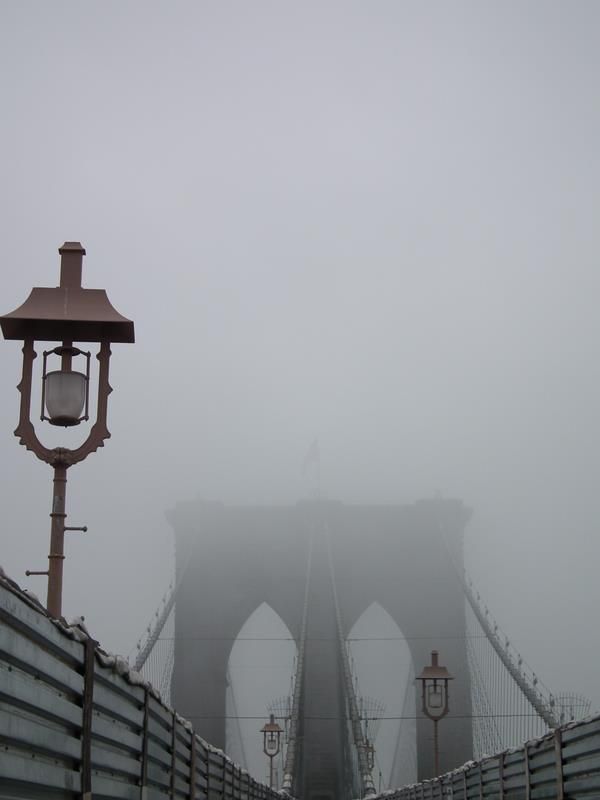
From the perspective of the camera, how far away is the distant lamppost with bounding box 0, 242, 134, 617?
584cm

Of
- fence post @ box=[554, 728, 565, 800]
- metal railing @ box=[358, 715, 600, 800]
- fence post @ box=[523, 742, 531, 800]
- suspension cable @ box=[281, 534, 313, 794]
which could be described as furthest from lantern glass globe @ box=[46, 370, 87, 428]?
suspension cable @ box=[281, 534, 313, 794]

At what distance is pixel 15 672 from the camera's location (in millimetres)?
3172

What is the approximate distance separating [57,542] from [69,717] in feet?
6.64

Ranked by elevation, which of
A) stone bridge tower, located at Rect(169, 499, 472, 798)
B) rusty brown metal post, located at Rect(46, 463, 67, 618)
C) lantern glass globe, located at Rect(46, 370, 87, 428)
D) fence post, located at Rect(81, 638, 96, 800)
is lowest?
fence post, located at Rect(81, 638, 96, 800)

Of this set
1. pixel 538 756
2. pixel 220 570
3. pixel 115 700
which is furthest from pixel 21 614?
pixel 220 570

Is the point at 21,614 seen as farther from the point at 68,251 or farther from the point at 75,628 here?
the point at 68,251

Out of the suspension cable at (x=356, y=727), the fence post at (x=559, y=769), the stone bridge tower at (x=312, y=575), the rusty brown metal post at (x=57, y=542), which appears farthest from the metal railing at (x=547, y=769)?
the stone bridge tower at (x=312, y=575)

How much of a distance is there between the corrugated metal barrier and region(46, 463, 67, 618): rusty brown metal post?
21.2 inches

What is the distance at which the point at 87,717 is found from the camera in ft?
13.2

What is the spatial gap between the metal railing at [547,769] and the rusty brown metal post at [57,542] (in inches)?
91.0

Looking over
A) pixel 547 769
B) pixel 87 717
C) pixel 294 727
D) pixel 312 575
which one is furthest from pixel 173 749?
pixel 312 575

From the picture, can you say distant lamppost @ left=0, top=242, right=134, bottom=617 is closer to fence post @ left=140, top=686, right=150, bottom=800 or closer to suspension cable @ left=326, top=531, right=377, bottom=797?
fence post @ left=140, top=686, right=150, bottom=800

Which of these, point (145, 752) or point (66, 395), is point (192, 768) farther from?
point (66, 395)

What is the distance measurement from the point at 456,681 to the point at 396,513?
1162 cm
